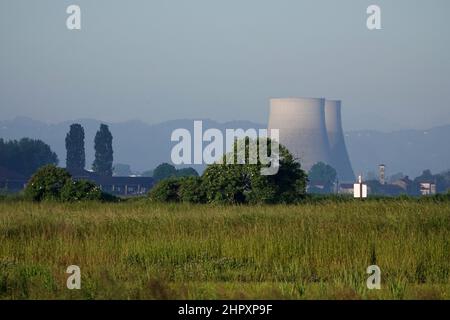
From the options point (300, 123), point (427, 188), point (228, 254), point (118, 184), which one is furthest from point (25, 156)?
point (228, 254)

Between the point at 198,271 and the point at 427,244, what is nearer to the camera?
the point at 198,271

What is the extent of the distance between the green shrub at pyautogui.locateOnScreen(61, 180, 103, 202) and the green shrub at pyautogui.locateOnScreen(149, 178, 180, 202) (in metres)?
2.21

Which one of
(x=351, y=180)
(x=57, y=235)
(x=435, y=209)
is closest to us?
(x=57, y=235)

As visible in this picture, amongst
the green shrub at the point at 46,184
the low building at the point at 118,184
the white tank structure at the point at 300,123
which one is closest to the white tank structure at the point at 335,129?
the white tank structure at the point at 300,123

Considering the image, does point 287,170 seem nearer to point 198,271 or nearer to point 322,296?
point 198,271

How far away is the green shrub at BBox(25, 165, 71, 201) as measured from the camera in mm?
34375

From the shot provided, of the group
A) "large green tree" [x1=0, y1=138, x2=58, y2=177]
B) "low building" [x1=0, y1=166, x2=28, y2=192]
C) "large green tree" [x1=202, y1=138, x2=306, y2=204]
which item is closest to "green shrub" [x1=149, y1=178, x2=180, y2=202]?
"large green tree" [x1=202, y1=138, x2=306, y2=204]

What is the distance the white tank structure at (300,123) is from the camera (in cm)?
9900

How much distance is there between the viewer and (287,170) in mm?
36812

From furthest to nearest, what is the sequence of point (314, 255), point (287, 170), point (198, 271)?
point (287, 170)
point (314, 255)
point (198, 271)

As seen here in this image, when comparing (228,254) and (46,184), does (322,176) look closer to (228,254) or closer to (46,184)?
(46,184)

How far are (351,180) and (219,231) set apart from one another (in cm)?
14737

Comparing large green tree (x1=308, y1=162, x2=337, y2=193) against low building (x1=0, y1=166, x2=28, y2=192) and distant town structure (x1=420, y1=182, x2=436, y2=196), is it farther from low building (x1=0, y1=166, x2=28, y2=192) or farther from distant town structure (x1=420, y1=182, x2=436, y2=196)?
low building (x1=0, y1=166, x2=28, y2=192)
